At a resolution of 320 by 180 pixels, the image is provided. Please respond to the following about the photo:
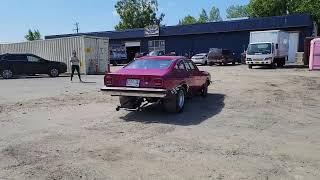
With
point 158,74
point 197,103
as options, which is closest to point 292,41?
point 197,103

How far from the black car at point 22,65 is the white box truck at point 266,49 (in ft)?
48.3

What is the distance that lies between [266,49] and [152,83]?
2362 cm

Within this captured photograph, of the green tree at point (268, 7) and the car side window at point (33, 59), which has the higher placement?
the green tree at point (268, 7)

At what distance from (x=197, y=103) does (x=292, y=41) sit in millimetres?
31196

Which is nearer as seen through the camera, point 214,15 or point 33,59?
point 33,59

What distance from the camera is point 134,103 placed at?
452 inches

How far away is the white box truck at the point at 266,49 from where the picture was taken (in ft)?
106

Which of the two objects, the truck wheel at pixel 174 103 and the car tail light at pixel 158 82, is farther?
the truck wheel at pixel 174 103

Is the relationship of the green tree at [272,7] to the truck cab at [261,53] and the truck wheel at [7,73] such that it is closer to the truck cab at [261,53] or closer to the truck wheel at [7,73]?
the truck cab at [261,53]

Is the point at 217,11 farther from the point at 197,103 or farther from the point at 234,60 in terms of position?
the point at 197,103

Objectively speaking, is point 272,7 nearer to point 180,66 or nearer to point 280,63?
point 280,63

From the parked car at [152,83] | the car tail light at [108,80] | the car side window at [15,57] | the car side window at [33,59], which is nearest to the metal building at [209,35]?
the car side window at [33,59]

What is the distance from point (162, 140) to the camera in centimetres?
827

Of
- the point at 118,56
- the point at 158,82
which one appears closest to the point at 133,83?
the point at 158,82
